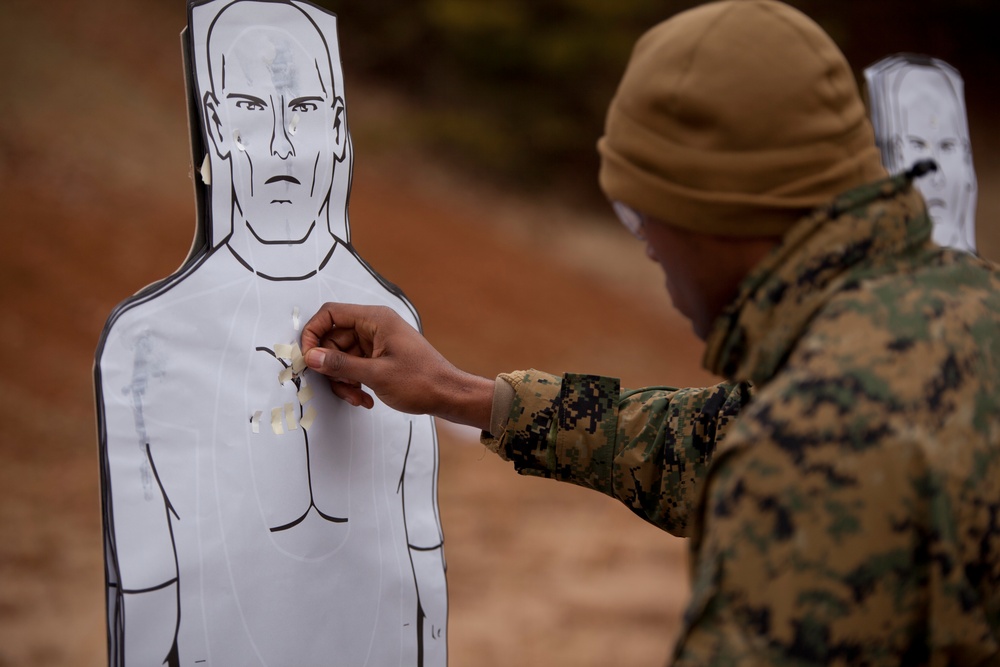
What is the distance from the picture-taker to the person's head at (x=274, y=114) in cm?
154

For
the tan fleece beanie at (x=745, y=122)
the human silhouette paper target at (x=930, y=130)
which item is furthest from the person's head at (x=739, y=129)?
the human silhouette paper target at (x=930, y=130)

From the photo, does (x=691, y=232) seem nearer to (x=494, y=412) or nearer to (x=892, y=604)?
(x=892, y=604)

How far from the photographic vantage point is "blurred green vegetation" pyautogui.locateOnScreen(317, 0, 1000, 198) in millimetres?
9242

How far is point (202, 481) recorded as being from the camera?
1439 mm

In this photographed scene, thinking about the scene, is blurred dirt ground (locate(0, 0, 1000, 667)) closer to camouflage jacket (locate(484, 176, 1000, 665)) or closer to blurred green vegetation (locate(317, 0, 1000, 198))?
blurred green vegetation (locate(317, 0, 1000, 198))

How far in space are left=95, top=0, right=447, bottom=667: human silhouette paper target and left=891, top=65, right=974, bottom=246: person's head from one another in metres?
2.21

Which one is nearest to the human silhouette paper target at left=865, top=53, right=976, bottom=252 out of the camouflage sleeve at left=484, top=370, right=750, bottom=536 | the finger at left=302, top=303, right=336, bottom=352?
the camouflage sleeve at left=484, top=370, right=750, bottom=536

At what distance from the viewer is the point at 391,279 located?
6.97m

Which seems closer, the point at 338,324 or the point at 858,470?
the point at 858,470

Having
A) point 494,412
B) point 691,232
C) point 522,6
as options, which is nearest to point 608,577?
point 494,412

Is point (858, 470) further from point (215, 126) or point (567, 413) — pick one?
point (215, 126)

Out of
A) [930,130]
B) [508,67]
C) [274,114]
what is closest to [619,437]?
[274,114]

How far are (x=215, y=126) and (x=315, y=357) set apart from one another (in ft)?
1.28

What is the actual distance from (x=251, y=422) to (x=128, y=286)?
490cm
